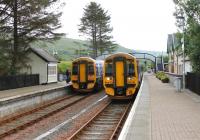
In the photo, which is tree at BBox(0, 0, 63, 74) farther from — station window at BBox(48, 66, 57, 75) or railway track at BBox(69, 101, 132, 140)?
railway track at BBox(69, 101, 132, 140)

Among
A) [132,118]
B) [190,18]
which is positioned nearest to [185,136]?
[132,118]

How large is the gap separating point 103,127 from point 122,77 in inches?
410

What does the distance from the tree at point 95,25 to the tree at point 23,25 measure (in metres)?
43.6

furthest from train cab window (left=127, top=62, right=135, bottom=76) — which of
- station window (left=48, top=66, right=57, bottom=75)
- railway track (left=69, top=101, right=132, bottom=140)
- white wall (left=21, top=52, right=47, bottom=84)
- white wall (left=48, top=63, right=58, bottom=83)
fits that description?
station window (left=48, top=66, right=57, bottom=75)

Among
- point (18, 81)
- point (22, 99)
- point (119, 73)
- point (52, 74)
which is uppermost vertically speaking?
point (52, 74)

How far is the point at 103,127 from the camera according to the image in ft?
56.8

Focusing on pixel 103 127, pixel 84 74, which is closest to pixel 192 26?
pixel 84 74

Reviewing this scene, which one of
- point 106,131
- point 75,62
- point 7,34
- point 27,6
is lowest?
point 106,131

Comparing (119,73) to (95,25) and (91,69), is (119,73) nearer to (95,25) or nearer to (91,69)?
(91,69)

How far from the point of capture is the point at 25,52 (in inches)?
1558

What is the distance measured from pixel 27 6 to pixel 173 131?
2749 cm

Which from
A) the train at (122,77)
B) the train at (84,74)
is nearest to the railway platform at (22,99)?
the train at (84,74)

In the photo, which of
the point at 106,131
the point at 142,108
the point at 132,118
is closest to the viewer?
the point at 132,118

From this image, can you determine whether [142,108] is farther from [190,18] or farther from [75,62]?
[75,62]
